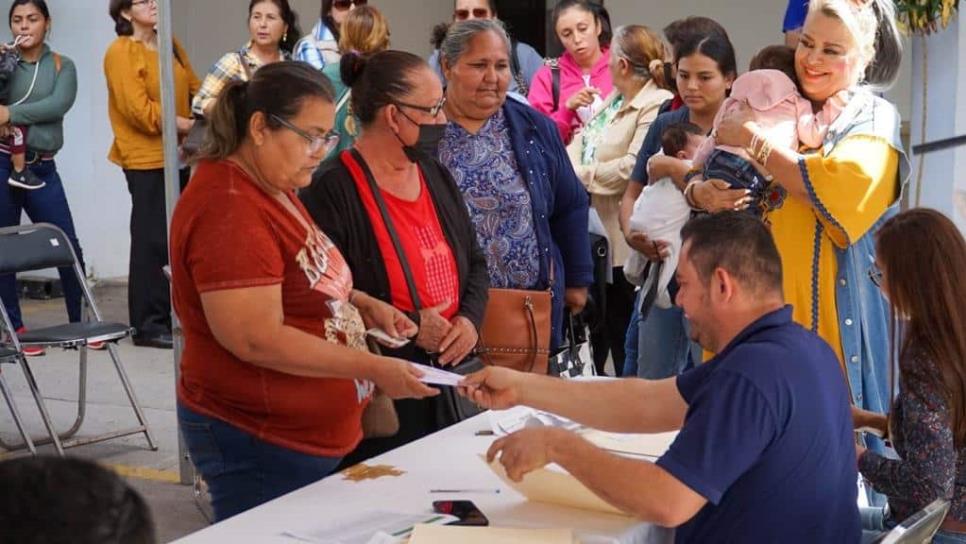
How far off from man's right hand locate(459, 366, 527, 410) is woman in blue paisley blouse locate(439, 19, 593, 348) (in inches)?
49.0

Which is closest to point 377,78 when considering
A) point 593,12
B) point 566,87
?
point 566,87

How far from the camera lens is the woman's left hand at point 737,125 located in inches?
138

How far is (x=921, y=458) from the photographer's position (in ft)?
8.33

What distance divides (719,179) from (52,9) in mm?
6813

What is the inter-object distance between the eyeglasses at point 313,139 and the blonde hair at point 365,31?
2.42 meters

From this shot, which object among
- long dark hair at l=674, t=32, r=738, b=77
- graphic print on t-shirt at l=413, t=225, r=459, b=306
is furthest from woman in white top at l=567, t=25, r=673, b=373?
graphic print on t-shirt at l=413, t=225, r=459, b=306

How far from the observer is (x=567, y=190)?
4398 millimetres

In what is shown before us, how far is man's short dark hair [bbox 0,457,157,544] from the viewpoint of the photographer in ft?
3.18

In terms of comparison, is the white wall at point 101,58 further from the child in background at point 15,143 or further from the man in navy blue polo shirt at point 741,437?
the man in navy blue polo shirt at point 741,437

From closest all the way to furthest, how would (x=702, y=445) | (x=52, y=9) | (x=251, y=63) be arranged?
(x=702, y=445) < (x=251, y=63) < (x=52, y=9)

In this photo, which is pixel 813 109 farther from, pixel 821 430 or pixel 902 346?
pixel 821 430

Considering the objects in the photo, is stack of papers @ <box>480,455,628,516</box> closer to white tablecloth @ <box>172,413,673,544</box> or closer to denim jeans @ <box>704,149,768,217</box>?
white tablecloth @ <box>172,413,673,544</box>

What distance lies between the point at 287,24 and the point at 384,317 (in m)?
3.50

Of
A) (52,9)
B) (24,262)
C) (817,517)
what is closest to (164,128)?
(24,262)
